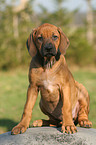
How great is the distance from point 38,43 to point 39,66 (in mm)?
441

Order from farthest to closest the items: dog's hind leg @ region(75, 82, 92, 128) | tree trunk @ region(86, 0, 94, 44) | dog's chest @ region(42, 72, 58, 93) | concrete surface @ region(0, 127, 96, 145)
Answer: tree trunk @ region(86, 0, 94, 44)
dog's hind leg @ region(75, 82, 92, 128)
dog's chest @ region(42, 72, 58, 93)
concrete surface @ region(0, 127, 96, 145)

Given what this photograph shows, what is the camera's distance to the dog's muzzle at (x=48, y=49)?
3766 millimetres

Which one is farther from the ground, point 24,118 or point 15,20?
point 15,20

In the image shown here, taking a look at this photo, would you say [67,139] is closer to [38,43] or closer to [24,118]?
[24,118]

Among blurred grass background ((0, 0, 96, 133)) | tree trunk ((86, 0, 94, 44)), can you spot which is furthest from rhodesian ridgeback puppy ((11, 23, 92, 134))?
tree trunk ((86, 0, 94, 44))

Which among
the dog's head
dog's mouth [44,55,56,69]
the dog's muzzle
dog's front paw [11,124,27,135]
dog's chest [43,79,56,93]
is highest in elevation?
the dog's head

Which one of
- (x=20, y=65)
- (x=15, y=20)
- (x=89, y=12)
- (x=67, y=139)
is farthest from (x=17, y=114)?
(x=89, y=12)

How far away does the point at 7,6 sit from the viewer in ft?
78.0

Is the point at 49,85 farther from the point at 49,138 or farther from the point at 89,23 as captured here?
the point at 89,23

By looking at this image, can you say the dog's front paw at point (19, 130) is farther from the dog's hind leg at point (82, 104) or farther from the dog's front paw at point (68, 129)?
the dog's hind leg at point (82, 104)

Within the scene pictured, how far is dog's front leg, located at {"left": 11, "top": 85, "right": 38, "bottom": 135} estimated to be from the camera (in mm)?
3965

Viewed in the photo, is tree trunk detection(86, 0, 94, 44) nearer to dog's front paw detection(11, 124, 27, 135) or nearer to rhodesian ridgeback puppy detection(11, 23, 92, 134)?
rhodesian ridgeback puppy detection(11, 23, 92, 134)

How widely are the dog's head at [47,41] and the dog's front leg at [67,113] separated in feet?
2.30

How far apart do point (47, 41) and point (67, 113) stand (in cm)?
129
